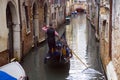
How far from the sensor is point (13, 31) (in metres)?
12.2

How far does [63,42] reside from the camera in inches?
451

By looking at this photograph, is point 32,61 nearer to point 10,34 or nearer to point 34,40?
point 10,34

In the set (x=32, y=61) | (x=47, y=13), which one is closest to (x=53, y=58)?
(x=32, y=61)

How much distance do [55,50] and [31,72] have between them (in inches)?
44.0

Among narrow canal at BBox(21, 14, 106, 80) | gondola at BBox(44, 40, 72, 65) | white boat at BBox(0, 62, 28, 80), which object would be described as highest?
white boat at BBox(0, 62, 28, 80)

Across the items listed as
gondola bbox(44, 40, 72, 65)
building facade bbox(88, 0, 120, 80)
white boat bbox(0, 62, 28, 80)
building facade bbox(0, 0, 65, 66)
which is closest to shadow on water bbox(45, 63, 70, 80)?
gondola bbox(44, 40, 72, 65)

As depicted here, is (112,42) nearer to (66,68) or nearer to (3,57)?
(66,68)

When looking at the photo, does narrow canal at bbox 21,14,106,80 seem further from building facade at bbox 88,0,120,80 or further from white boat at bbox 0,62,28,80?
white boat at bbox 0,62,28,80

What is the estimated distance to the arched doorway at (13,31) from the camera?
39.0ft

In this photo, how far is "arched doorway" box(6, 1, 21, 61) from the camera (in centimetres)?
1187

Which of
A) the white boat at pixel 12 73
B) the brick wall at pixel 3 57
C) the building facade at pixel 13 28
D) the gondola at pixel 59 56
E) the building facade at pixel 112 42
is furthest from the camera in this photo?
the building facade at pixel 13 28

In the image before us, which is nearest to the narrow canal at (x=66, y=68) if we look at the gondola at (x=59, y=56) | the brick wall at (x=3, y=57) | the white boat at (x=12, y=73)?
the gondola at (x=59, y=56)

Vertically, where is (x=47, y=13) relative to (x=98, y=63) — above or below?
above

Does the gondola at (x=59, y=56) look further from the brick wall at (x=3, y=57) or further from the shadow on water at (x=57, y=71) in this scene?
the brick wall at (x=3, y=57)
